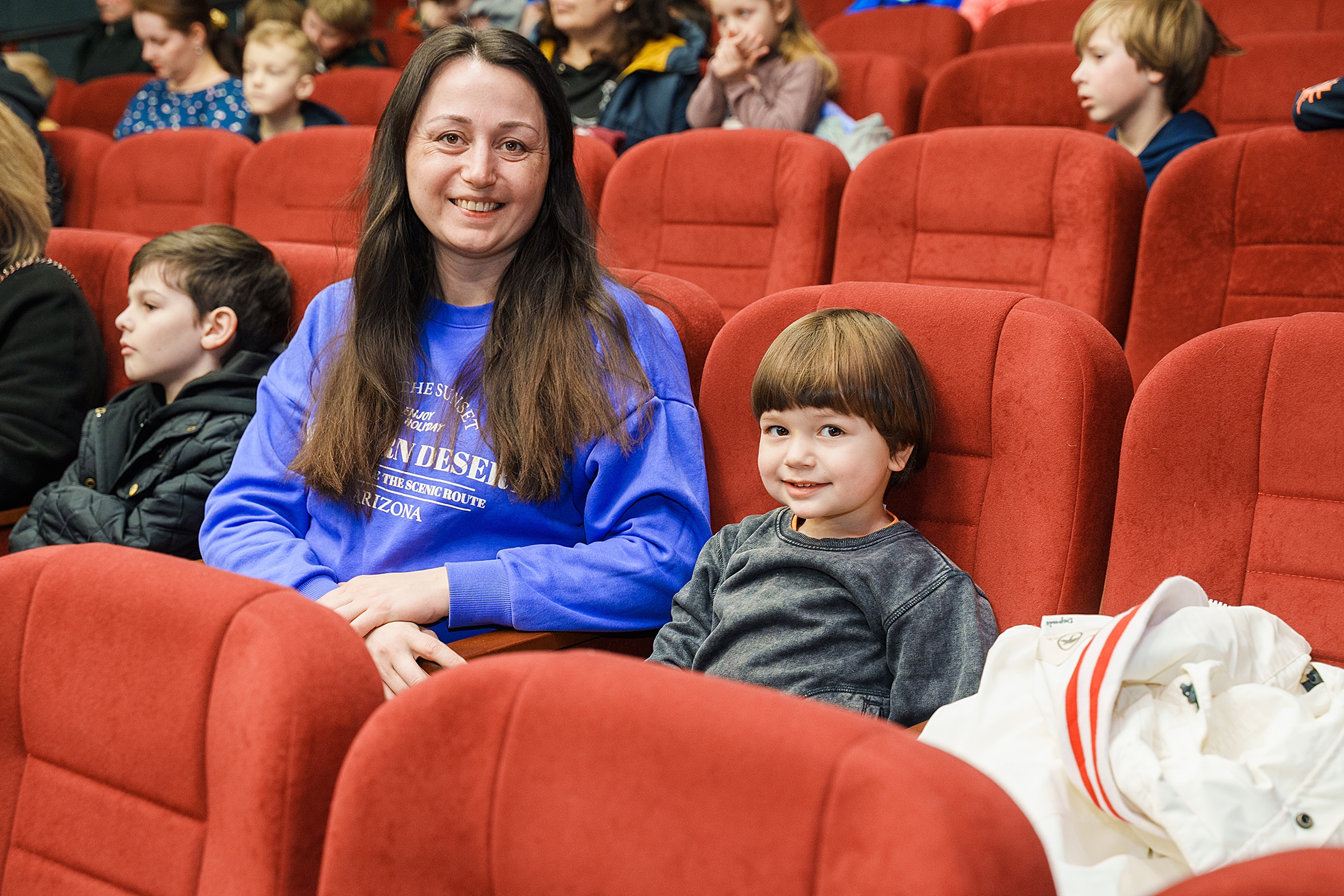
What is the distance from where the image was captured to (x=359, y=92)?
3.05m

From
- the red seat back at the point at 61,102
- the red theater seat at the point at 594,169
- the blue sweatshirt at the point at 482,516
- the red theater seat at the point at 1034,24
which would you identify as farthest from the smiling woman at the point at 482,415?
the red seat back at the point at 61,102

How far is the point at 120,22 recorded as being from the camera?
401cm

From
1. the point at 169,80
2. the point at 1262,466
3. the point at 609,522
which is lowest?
the point at 609,522

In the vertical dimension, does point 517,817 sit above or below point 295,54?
below

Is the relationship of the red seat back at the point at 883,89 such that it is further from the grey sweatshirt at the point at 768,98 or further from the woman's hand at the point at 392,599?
the woman's hand at the point at 392,599

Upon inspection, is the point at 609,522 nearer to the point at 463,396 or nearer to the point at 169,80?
the point at 463,396

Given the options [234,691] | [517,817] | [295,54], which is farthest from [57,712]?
[295,54]

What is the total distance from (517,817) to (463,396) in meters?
0.61

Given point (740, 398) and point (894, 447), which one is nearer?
point (894, 447)

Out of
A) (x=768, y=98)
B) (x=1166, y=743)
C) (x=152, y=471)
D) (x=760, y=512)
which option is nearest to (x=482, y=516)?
(x=760, y=512)

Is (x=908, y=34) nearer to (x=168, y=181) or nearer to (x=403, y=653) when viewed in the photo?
(x=168, y=181)

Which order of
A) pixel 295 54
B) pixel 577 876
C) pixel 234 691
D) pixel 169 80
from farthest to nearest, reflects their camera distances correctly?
1. pixel 169 80
2. pixel 295 54
3. pixel 234 691
4. pixel 577 876

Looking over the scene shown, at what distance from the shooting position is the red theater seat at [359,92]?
3.01 meters

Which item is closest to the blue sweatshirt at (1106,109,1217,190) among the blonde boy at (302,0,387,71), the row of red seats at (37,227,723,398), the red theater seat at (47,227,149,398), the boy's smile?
the row of red seats at (37,227,723,398)
